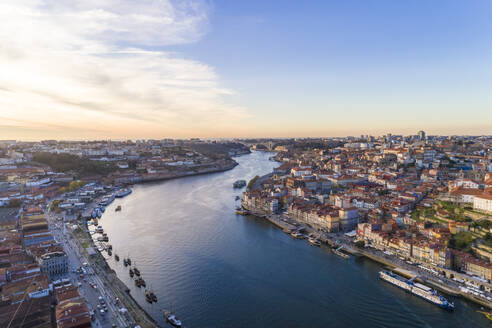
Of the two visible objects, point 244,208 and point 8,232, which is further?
point 244,208

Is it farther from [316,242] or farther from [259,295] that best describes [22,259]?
[316,242]

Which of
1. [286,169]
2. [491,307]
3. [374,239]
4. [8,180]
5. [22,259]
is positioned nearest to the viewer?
[491,307]

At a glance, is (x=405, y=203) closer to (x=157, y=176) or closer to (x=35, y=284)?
(x=35, y=284)

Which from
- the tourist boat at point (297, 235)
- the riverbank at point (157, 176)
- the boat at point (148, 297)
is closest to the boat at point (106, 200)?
the riverbank at point (157, 176)

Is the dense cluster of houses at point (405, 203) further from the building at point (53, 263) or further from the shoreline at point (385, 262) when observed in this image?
the building at point (53, 263)

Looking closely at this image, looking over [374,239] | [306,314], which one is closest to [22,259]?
[306,314]

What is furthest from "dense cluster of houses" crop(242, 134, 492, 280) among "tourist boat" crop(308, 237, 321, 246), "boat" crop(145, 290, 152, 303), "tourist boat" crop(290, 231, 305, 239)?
"boat" crop(145, 290, 152, 303)
